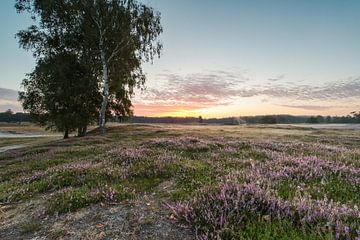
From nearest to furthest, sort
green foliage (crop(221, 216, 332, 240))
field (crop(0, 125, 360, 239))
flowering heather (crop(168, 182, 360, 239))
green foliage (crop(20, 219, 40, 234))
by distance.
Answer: green foliage (crop(221, 216, 332, 240)), flowering heather (crop(168, 182, 360, 239)), field (crop(0, 125, 360, 239)), green foliage (crop(20, 219, 40, 234))

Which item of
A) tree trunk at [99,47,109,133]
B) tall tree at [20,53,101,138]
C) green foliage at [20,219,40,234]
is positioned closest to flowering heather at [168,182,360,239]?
green foliage at [20,219,40,234]

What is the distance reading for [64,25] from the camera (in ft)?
127

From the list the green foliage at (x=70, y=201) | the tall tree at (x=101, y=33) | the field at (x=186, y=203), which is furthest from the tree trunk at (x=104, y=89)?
the green foliage at (x=70, y=201)

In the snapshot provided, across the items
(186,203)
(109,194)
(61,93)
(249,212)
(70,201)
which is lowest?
(70,201)

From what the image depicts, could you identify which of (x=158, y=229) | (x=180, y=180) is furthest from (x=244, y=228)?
(x=180, y=180)

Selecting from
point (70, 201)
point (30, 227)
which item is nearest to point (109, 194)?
point (70, 201)

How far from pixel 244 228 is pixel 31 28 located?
43.3 m

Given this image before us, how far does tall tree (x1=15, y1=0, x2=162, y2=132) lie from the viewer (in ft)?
121

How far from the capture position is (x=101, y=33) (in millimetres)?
37250

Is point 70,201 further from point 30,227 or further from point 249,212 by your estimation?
point 249,212

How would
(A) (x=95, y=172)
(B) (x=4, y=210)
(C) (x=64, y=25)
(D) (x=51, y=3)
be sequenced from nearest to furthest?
1. (B) (x=4, y=210)
2. (A) (x=95, y=172)
3. (D) (x=51, y=3)
4. (C) (x=64, y=25)

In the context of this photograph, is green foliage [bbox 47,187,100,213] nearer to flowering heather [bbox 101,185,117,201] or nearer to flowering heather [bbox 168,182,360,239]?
flowering heather [bbox 101,185,117,201]

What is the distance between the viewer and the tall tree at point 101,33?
36.8m

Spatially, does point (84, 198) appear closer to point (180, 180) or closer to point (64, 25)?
point (180, 180)
